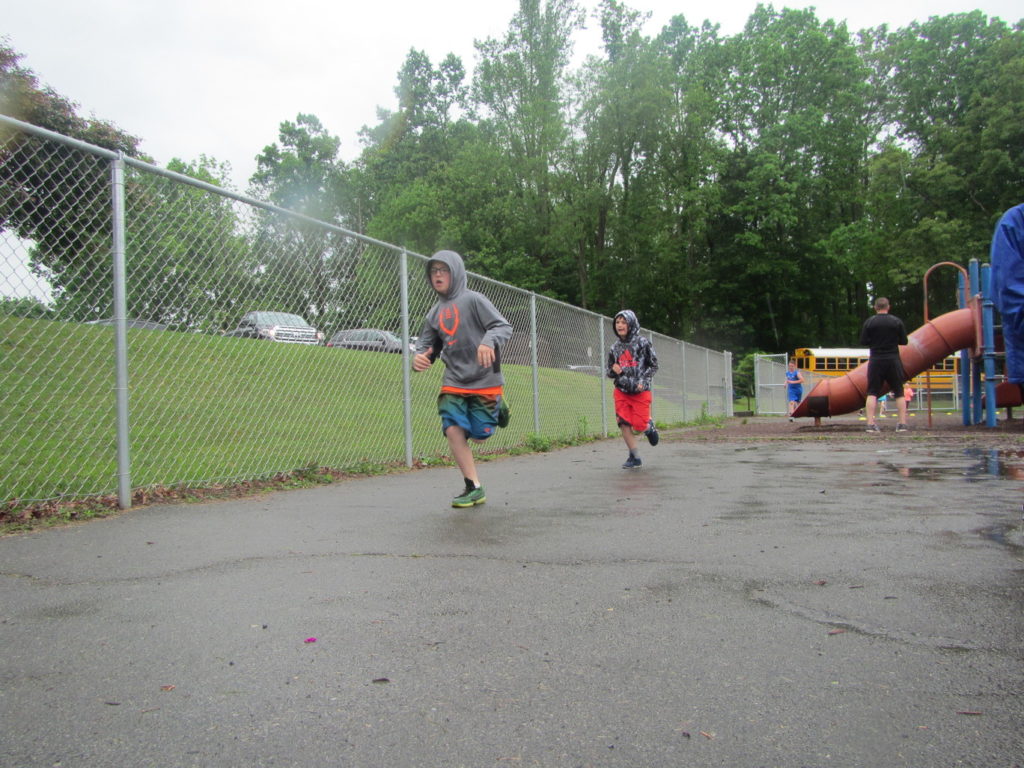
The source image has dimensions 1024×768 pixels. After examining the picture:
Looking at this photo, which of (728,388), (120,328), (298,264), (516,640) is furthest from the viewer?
(728,388)

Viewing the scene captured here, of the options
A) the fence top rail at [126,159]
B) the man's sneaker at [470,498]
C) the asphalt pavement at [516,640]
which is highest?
the fence top rail at [126,159]

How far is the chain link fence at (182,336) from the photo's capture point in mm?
4566

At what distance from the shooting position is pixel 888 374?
469 inches

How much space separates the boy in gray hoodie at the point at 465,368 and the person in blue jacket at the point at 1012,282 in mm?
2799

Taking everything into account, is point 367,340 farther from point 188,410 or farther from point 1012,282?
point 1012,282

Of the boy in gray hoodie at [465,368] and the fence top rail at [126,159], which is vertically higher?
the fence top rail at [126,159]

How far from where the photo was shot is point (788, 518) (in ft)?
15.0

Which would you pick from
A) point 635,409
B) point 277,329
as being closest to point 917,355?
point 635,409

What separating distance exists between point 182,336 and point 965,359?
47.8 feet

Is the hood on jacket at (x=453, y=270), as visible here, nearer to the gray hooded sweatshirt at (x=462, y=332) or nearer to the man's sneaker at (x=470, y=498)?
the gray hooded sweatshirt at (x=462, y=332)

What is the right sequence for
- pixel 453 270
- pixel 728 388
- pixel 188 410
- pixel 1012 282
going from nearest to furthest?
pixel 1012 282 → pixel 453 270 → pixel 188 410 → pixel 728 388

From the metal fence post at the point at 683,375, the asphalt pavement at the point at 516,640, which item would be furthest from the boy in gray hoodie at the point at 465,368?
the metal fence post at the point at 683,375

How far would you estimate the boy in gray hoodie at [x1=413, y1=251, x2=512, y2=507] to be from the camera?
5.20m

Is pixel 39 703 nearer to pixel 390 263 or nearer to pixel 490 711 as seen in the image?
pixel 490 711
